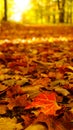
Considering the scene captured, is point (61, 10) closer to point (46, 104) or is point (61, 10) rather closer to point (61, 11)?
point (61, 11)

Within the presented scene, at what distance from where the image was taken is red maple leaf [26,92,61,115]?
171cm

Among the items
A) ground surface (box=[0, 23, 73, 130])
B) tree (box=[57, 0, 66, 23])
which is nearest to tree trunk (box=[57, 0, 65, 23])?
tree (box=[57, 0, 66, 23])

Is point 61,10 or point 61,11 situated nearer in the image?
point 61,11

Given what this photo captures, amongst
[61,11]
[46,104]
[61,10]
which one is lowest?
[46,104]

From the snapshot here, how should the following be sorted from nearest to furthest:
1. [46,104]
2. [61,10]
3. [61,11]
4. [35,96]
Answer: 1. [46,104]
2. [35,96]
3. [61,11]
4. [61,10]

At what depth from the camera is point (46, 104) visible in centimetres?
183

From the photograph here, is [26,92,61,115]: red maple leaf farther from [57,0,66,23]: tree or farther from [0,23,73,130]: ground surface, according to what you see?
[57,0,66,23]: tree

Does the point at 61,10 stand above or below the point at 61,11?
above

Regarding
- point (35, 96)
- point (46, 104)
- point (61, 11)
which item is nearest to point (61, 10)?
point (61, 11)

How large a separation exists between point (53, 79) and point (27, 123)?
41.9 inches

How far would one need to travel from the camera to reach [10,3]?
35.6 m

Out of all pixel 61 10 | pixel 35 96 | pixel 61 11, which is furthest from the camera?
pixel 61 10

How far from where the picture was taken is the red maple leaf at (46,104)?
Answer: 5.62 feet

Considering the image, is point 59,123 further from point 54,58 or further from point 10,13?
point 10,13
